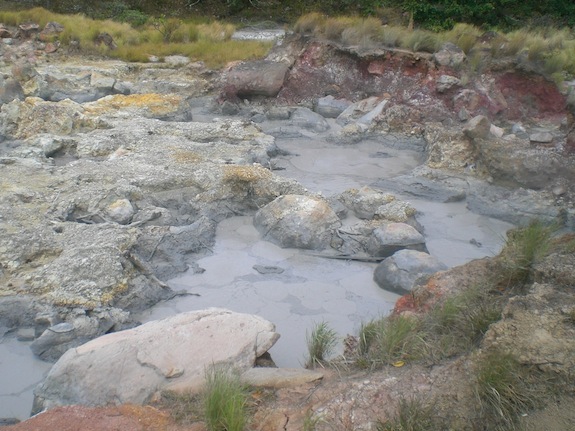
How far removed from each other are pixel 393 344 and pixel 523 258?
968 mm

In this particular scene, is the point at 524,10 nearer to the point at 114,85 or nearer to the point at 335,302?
the point at 114,85

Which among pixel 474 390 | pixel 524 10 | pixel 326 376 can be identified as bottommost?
pixel 524 10

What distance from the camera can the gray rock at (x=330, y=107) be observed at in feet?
32.6

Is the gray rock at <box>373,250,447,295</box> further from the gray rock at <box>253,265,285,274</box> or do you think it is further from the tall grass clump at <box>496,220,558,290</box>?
the tall grass clump at <box>496,220,558,290</box>

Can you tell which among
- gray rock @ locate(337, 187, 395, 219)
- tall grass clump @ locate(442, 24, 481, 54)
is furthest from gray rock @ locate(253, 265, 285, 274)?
tall grass clump @ locate(442, 24, 481, 54)

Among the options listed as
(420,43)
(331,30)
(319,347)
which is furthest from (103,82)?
(319,347)

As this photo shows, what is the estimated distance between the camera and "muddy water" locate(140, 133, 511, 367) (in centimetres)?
452

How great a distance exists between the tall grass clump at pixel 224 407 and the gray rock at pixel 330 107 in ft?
24.3

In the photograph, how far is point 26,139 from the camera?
24.4 ft

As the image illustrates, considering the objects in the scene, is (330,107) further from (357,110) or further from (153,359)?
(153,359)

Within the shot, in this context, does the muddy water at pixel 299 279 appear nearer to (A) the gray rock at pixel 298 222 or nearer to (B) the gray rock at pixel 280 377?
(A) the gray rock at pixel 298 222

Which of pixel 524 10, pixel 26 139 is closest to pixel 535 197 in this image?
pixel 26 139

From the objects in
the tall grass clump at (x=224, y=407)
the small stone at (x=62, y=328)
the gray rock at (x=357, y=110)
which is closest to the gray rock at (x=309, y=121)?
the gray rock at (x=357, y=110)

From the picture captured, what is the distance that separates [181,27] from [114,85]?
494cm
